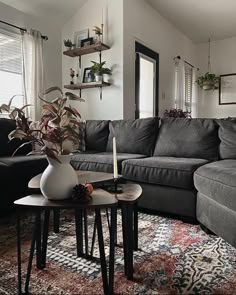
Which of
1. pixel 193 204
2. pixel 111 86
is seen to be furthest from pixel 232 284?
pixel 111 86

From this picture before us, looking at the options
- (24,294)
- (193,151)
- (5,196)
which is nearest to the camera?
(24,294)

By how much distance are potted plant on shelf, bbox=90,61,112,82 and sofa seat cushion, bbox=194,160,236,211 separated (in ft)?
7.50

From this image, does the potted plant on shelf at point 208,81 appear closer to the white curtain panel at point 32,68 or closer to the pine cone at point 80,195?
the white curtain panel at point 32,68

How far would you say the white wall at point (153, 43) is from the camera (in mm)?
3926

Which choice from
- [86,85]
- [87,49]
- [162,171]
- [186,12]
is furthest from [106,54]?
[162,171]

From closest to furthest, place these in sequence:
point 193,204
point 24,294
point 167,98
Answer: point 24,294 → point 193,204 → point 167,98

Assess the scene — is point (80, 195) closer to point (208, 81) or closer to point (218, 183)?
point (218, 183)

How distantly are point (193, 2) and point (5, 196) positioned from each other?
3.90 m

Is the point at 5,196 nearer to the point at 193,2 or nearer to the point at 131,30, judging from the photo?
the point at 131,30

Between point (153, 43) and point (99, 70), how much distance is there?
4.15 ft

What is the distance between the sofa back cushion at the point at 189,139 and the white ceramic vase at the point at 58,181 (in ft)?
5.70

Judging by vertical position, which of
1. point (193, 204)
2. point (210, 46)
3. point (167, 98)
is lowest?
point (193, 204)

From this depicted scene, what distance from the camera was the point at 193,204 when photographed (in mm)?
2178

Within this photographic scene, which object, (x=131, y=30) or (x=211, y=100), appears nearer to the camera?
(x=131, y=30)
